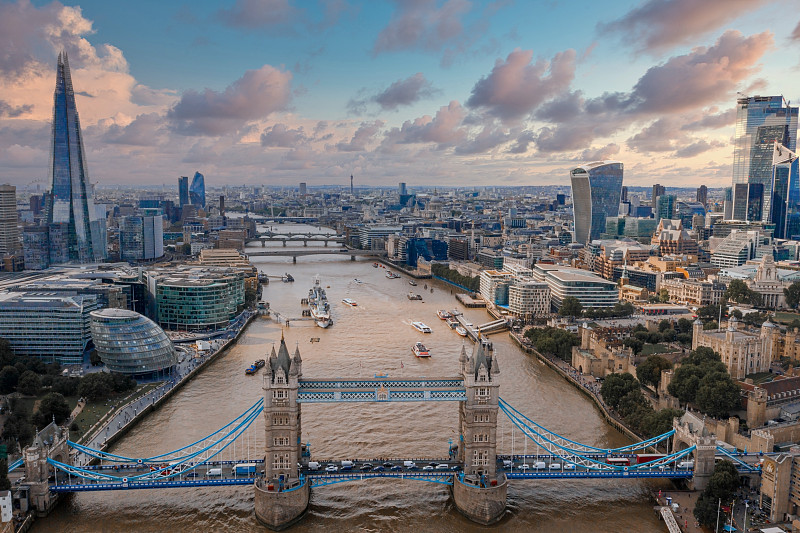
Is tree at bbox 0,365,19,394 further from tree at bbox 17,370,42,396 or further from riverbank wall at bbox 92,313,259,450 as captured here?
riverbank wall at bbox 92,313,259,450

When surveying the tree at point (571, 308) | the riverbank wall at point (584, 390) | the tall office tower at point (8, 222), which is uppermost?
the tall office tower at point (8, 222)

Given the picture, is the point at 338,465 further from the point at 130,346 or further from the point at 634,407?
the point at 130,346

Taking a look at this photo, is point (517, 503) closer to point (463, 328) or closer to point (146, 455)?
point (146, 455)

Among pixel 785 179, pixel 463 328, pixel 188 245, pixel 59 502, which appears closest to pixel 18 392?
pixel 59 502

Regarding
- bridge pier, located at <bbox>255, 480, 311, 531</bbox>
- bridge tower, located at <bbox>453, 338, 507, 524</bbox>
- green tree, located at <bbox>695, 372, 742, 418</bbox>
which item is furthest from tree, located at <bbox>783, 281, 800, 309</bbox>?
bridge pier, located at <bbox>255, 480, 311, 531</bbox>

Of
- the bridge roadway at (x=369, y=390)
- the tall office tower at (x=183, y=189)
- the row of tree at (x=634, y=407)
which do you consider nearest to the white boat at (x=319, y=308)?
the row of tree at (x=634, y=407)

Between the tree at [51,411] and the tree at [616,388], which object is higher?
the tree at [616,388]

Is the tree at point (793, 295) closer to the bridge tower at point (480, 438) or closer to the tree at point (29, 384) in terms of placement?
the bridge tower at point (480, 438)

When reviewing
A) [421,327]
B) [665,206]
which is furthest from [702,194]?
[421,327]
